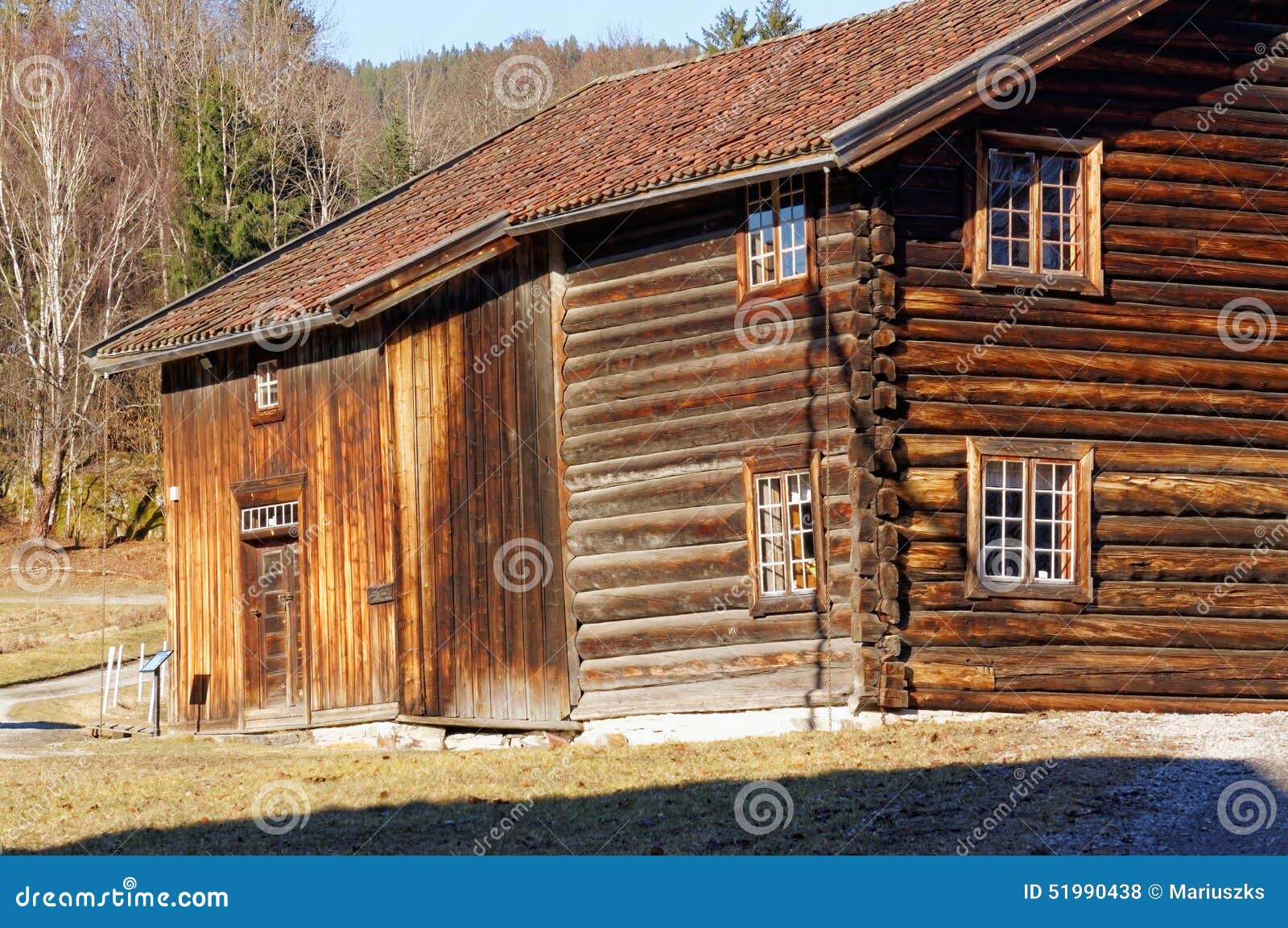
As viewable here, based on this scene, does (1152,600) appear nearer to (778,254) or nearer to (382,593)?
(778,254)

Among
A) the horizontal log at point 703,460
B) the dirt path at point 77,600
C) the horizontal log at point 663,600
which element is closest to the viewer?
the horizontal log at point 703,460

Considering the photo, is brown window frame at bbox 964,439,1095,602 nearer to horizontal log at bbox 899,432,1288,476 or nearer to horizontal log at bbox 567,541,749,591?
horizontal log at bbox 899,432,1288,476

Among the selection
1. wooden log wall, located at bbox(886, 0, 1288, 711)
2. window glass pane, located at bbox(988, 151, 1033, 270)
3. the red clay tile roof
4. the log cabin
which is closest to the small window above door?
the red clay tile roof

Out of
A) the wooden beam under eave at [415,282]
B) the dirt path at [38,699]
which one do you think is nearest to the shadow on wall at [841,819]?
the wooden beam under eave at [415,282]

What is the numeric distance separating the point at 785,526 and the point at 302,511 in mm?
7597

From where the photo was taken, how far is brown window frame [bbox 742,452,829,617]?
54.0 ft

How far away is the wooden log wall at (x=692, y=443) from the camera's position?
647 inches

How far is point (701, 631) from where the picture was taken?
17.5 meters

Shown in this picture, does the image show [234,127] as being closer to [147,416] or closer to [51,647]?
[147,416]

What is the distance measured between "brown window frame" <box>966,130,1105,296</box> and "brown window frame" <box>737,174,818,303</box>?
1.62 metres

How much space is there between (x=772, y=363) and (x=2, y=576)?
106 feet

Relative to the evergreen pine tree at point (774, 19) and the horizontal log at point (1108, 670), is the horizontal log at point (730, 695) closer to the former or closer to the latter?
the horizontal log at point (1108, 670)

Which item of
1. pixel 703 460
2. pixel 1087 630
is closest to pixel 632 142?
pixel 703 460

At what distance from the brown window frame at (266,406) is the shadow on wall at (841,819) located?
8893mm
